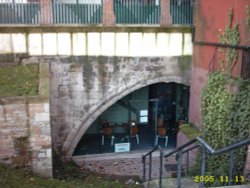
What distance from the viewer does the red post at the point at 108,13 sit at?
32.4 feet

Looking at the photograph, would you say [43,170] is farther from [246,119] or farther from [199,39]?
[199,39]

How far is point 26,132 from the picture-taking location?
262 inches

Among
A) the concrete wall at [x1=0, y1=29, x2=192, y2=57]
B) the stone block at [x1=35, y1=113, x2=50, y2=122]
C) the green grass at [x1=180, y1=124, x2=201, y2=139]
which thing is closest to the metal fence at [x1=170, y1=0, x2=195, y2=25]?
the concrete wall at [x1=0, y1=29, x2=192, y2=57]

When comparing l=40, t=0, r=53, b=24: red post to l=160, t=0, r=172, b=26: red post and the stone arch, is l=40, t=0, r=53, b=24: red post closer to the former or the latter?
the stone arch

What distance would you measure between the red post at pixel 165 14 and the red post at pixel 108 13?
1.51 metres

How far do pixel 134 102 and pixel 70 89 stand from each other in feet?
13.9

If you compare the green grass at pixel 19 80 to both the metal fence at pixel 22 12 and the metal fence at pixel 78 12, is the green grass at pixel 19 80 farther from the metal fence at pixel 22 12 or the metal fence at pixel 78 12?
the metal fence at pixel 78 12

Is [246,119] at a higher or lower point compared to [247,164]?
higher

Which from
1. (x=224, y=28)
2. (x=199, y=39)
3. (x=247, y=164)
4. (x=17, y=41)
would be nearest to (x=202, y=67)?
(x=199, y=39)

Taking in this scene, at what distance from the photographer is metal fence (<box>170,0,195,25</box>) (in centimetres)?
1030

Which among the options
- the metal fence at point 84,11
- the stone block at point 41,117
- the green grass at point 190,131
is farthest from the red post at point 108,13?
the stone block at point 41,117

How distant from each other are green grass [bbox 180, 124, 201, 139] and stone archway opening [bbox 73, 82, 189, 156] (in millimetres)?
2168

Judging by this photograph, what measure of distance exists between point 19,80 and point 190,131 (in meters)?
5.05

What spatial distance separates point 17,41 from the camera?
9.58 metres
